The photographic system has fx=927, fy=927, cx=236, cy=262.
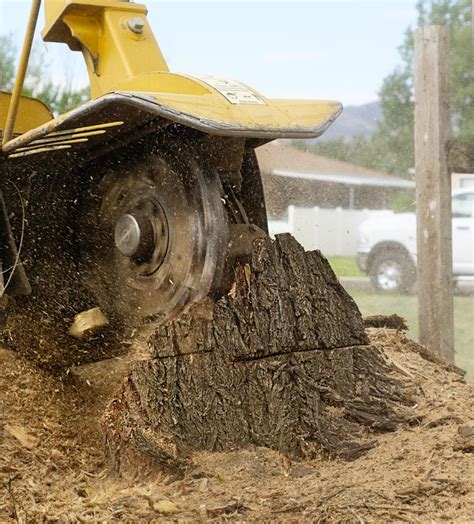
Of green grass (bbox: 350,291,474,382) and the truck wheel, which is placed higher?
the truck wheel

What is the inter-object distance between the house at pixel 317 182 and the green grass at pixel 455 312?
117cm

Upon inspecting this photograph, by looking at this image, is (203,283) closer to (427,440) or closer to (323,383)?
(323,383)

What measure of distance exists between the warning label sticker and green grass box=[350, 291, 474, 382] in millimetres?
2626

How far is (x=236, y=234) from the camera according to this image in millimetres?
3482

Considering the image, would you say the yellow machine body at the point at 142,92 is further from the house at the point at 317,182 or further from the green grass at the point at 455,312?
the house at the point at 317,182

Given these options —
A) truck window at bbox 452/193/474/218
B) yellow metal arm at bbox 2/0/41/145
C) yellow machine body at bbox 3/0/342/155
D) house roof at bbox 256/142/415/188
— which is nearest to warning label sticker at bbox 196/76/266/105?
yellow machine body at bbox 3/0/342/155

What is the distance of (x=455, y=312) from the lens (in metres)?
8.41

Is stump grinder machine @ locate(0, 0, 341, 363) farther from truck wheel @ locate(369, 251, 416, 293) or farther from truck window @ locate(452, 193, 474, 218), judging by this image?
truck window @ locate(452, 193, 474, 218)

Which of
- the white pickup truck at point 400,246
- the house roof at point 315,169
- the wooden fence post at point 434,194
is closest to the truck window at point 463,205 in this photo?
the white pickup truck at point 400,246

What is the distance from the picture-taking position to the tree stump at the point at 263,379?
309cm

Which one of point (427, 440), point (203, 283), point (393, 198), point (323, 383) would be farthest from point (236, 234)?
point (393, 198)

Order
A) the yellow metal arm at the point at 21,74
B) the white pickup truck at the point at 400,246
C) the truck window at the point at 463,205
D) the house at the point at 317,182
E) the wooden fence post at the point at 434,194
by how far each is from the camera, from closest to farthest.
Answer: the yellow metal arm at the point at 21,74 < the wooden fence post at the point at 434,194 < the house at the point at 317,182 < the white pickup truck at the point at 400,246 < the truck window at the point at 463,205

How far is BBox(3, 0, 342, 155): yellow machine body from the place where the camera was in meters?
3.00

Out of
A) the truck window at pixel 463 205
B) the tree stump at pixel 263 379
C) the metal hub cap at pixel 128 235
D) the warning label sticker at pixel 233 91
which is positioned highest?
the warning label sticker at pixel 233 91
